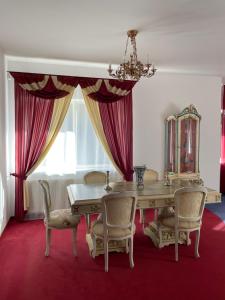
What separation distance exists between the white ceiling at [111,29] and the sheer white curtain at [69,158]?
99 cm

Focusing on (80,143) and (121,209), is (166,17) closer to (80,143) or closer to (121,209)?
(121,209)

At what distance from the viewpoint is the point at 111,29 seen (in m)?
2.68

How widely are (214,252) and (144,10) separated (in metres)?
2.80

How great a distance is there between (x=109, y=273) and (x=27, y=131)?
2.49 m

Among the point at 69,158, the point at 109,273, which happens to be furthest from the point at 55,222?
the point at 69,158

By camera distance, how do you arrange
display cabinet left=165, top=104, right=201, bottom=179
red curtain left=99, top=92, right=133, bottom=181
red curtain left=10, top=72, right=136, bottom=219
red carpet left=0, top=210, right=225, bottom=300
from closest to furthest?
red carpet left=0, top=210, right=225, bottom=300 < red curtain left=10, top=72, right=136, bottom=219 < red curtain left=99, top=92, right=133, bottom=181 < display cabinet left=165, top=104, right=201, bottom=179

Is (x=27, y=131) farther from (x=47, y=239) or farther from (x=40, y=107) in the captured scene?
(x=47, y=239)

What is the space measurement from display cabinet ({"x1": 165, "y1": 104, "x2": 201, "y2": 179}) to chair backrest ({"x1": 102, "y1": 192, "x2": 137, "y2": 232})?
2056 mm

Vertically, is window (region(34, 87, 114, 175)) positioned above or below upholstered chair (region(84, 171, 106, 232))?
above

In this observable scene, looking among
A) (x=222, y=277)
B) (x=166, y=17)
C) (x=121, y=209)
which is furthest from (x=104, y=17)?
(x=222, y=277)

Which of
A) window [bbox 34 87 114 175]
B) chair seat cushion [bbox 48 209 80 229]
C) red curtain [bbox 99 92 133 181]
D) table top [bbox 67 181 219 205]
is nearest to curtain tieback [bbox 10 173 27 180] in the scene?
window [bbox 34 87 114 175]

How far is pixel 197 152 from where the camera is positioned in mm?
4531

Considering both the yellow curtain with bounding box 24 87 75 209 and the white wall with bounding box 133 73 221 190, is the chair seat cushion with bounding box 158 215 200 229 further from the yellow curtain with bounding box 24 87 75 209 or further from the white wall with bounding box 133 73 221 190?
the yellow curtain with bounding box 24 87 75 209

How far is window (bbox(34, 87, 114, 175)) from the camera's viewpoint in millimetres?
4074
